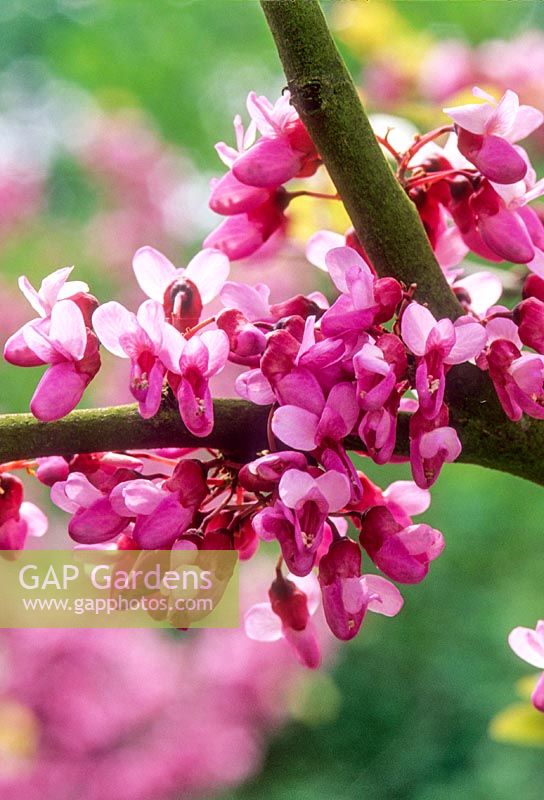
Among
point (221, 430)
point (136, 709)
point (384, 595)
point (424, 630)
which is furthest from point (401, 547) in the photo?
point (424, 630)

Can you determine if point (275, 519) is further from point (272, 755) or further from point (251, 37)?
point (251, 37)

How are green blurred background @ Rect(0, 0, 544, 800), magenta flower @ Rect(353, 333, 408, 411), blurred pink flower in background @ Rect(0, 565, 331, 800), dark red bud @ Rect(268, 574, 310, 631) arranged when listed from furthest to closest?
green blurred background @ Rect(0, 0, 544, 800)
blurred pink flower in background @ Rect(0, 565, 331, 800)
dark red bud @ Rect(268, 574, 310, 631)
magenta flower @ Rect(353, 333, 408, 411)

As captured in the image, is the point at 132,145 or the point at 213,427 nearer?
the point at 213,427

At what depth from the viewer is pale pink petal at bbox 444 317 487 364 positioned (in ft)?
1.98

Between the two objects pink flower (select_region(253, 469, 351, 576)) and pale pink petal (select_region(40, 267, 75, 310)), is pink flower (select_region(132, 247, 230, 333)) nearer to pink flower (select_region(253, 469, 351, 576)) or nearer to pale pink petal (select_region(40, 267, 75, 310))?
pale pink petal (select_region(40, 267, 75, 310))

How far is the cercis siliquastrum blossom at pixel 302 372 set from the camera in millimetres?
582

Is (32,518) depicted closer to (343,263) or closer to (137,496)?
(137,496)

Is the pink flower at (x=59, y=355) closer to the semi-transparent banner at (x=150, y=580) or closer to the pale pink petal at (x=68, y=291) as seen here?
the pale pink petal at (x=68, y=291)

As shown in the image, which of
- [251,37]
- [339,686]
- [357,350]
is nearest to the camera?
[357,350]

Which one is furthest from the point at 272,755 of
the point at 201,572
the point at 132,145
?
the point at 201,572

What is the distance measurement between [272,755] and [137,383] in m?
3.27

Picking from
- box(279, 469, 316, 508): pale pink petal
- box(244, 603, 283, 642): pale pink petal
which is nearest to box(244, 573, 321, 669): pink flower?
box(244, 603, 283, 642): pale pink petal

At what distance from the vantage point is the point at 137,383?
0.61 meters

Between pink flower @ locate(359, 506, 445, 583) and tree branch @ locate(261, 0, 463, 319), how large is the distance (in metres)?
0.15
